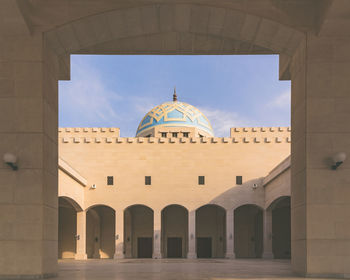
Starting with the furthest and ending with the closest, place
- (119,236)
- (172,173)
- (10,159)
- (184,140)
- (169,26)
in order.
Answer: (184,140), (172,173), (119,236), (169,26), (10,159)

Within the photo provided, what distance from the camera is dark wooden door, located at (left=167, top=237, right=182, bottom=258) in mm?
37219

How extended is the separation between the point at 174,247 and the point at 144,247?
9.26ft

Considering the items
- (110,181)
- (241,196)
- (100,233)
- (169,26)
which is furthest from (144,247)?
(169,26)

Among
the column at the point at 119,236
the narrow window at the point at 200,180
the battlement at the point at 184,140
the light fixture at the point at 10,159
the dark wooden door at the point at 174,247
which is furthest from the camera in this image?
the dark wooden door at the point at 174,247

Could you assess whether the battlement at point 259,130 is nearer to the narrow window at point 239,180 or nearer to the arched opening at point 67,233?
the narrow window at point 239,180

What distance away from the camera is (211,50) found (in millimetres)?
13320

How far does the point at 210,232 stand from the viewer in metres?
37.5

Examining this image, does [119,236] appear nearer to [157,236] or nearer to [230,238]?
[157,236]

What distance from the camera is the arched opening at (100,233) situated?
36.3 meters

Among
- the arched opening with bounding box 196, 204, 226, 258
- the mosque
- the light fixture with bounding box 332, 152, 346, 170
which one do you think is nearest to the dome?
the mosque

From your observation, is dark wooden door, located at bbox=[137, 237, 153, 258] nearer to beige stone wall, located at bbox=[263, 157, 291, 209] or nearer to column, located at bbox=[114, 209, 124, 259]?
column, located at bbox=[114, 209, 124, 259]

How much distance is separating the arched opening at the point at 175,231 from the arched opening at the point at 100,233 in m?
4.94

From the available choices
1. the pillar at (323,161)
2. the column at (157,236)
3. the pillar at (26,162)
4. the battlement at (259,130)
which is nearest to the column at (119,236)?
the column at (157,236)

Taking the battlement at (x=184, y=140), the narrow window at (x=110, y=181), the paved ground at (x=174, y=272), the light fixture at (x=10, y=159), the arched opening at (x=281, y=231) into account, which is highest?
the battlement at (x=184, y=140)
